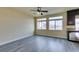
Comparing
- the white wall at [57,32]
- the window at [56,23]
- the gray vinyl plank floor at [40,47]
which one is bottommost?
the gray vinyl plank floor at [40,47]

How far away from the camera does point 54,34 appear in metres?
10.7

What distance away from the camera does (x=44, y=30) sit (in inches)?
474

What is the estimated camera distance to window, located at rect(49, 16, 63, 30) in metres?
9.97

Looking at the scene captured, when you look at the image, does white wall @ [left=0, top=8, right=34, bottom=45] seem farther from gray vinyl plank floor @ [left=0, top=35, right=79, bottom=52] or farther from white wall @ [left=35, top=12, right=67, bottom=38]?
white wall @ [left=35, top=12, right=67, bottom=38]

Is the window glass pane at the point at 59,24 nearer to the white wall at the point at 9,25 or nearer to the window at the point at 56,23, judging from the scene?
the window at the point at 56,23

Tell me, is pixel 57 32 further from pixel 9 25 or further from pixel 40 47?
pixel 9 25

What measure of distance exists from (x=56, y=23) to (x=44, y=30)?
1989mm

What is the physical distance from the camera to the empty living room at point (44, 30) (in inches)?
227

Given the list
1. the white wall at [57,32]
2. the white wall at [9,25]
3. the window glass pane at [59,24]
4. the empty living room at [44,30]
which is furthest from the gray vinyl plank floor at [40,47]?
the window glass pane at [59,24]

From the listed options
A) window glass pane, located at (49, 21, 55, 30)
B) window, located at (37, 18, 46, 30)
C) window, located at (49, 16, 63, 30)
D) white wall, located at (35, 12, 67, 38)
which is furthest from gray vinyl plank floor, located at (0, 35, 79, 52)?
window, located at (37, 18, 46, 30)

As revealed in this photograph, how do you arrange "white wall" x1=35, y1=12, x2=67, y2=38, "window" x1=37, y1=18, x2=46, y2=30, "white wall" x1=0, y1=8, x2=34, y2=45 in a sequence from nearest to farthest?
"white wall" x1=0, y1=8, x2=34, y2=45 < "white wall" x1=35, y1=12, x2=67, y2=38 < "window" x1=37, y1=18, x2=46, y2=30
